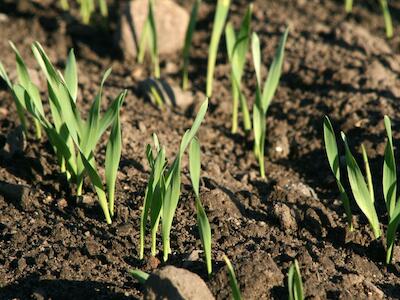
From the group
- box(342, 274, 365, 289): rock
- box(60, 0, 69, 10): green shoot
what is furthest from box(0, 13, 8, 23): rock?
box(342, 274, 365, 289): rock

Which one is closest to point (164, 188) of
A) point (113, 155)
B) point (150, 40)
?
point (113, 155)

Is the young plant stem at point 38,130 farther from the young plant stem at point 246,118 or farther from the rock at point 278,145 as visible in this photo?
the rock at point 278,145

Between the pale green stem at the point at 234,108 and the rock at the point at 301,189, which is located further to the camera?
the pale green stem at the point at 234,108

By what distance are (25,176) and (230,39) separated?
105cm

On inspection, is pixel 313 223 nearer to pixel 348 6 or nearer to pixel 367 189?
pixel 367 189

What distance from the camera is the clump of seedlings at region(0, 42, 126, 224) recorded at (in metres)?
2.52

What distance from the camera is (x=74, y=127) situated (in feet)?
8.44

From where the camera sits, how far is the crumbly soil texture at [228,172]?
2.40 m

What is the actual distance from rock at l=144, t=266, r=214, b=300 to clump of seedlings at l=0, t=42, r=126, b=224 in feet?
1.72

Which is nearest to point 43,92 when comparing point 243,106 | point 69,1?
point 243,106

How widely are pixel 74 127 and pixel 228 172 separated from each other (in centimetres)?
79

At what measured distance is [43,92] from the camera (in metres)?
3.53

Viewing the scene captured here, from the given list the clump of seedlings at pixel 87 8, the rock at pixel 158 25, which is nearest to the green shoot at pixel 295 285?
the rock at pixel 158 25

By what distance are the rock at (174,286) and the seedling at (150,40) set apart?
1742mm
